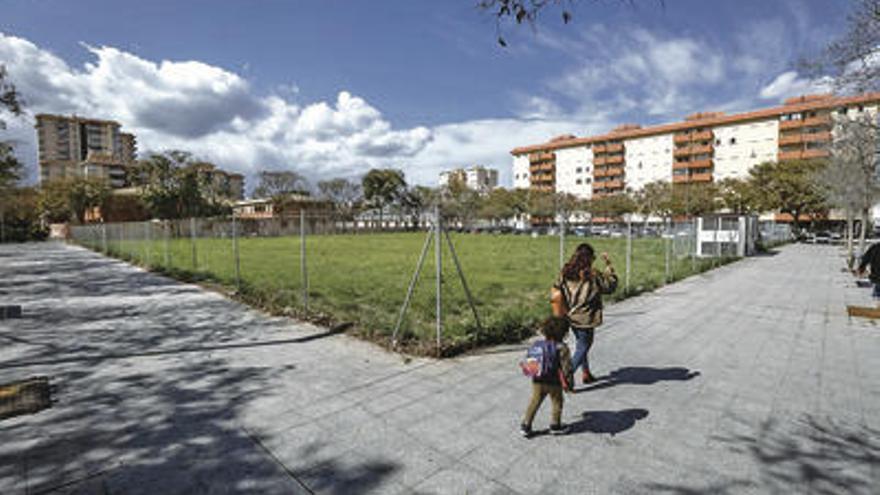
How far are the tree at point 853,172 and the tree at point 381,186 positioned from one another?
61747 millimetres

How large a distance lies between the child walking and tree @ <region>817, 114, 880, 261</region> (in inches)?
585

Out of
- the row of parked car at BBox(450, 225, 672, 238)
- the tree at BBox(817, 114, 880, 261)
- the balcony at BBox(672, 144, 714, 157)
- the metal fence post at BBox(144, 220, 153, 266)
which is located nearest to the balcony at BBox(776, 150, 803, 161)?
the balcony at BBox(672, 144, 714, 157)

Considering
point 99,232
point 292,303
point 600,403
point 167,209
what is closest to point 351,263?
point 292,303

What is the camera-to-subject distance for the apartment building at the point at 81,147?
9194 cm

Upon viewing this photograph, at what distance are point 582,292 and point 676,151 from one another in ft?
260

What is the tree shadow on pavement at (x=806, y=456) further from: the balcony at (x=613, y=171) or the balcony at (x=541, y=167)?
the balcony at (x=541, y=167)

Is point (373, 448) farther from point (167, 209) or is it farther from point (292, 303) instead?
point (167, 209)

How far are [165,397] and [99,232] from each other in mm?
32510

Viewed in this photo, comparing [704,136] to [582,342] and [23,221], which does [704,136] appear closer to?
[582,342]

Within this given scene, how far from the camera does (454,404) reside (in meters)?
3.75

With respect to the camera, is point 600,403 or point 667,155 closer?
point 600,403

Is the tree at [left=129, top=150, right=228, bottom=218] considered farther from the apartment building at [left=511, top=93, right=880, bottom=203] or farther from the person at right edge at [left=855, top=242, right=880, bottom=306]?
the apartment building at [left=511, top=93, right=880, bottom=203]

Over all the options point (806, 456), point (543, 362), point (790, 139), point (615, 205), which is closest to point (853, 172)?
point (806, 456)

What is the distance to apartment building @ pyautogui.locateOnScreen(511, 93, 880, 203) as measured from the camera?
2238 inches
